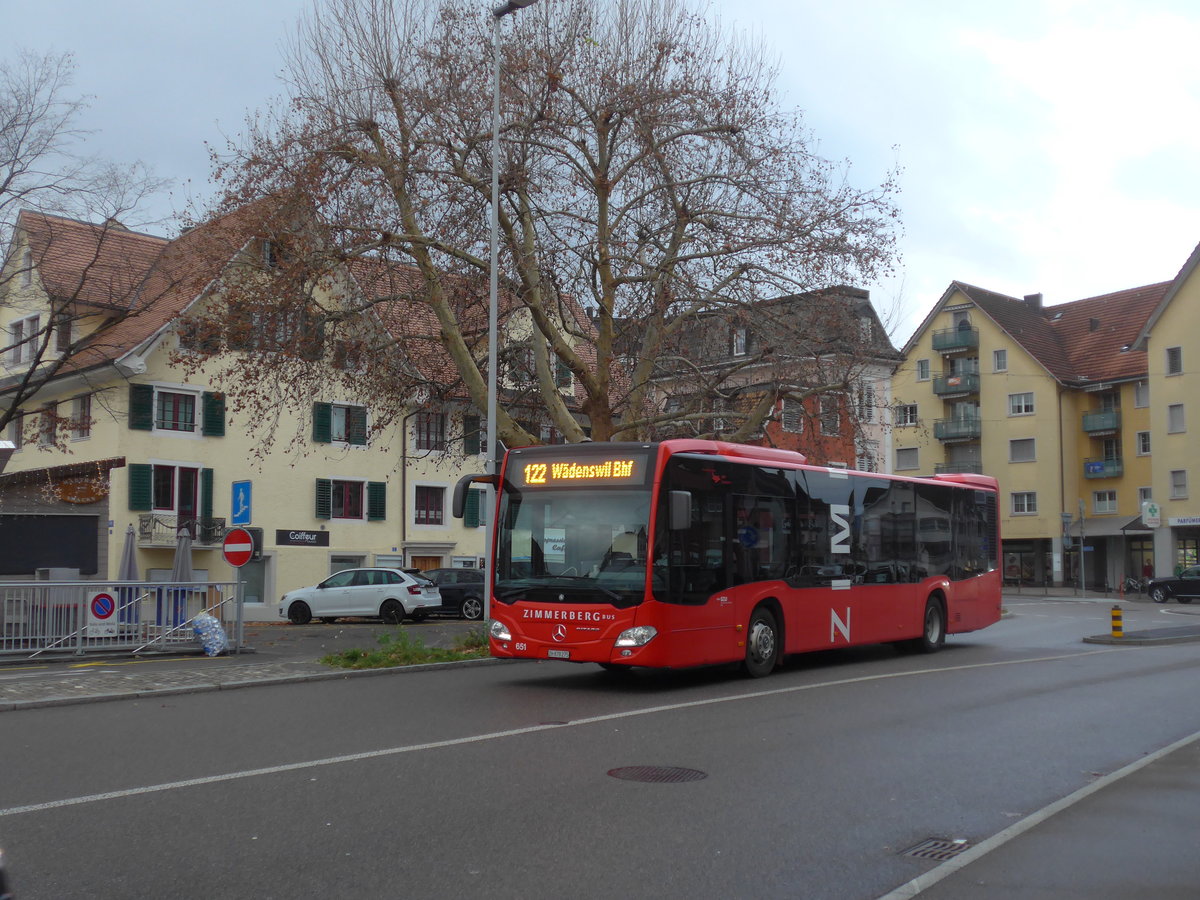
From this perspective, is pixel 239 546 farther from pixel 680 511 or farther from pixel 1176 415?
pixel 1176 415

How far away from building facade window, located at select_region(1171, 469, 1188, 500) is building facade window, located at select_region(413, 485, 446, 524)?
3491 cm

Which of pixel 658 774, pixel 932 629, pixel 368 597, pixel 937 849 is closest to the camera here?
pixel 937 849

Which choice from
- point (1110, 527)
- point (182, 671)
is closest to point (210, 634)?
point (182, 671)

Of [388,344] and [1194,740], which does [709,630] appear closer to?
[1194,740]

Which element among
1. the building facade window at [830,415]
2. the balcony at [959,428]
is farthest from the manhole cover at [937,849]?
the balcony at [959,428]

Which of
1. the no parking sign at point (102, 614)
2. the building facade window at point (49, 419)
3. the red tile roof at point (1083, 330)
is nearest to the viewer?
the no parking sign at point (102, 614)

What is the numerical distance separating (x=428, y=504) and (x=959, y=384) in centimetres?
3425

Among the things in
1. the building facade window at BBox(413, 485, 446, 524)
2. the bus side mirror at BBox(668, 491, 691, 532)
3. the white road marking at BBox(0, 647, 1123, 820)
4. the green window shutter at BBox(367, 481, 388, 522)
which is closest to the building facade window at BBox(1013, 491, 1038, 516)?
the building facade window at BBox(413, 485, 446, 524)

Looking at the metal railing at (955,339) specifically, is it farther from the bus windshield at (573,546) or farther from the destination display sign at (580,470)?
the bus windshield at (573,546)

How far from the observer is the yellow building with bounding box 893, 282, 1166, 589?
208ft

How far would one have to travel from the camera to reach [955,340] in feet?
224

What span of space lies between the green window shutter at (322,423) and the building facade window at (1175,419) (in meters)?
40.0

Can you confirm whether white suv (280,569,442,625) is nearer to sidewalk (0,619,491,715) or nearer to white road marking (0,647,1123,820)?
sidewalk (0,619,491,715)

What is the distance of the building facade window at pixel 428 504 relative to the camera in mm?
46281
